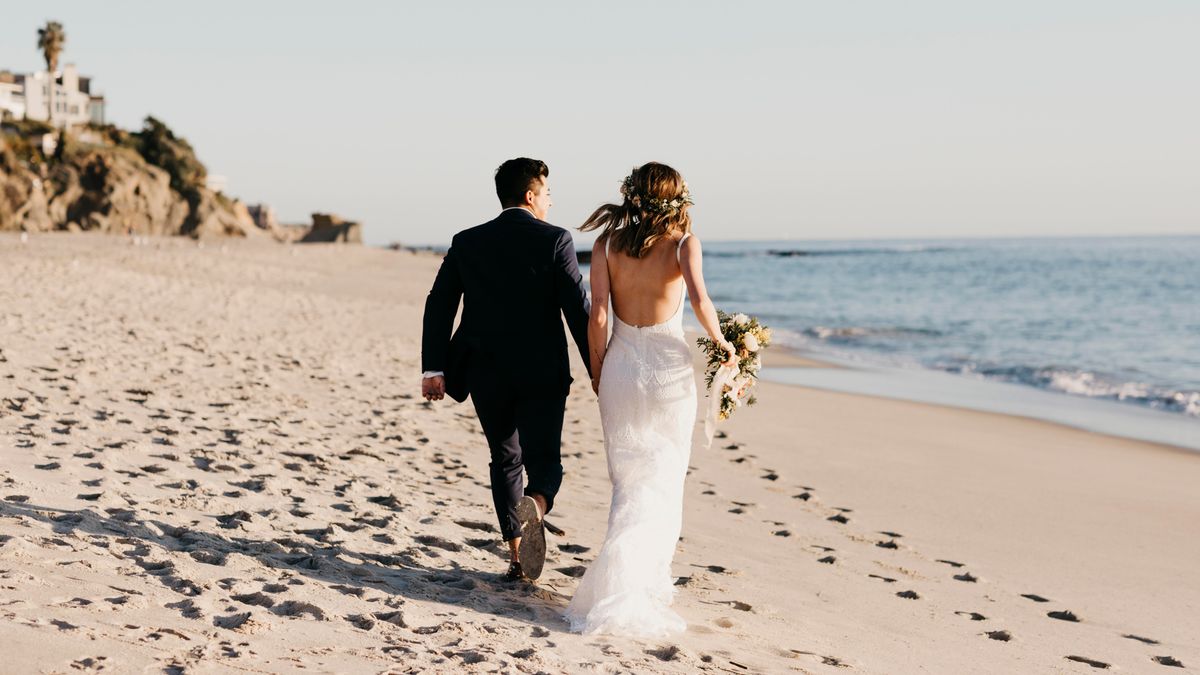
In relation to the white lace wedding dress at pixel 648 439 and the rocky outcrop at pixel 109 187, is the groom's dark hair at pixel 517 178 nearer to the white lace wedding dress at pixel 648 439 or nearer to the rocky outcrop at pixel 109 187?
the white lace wedding dress at pixel 648 439

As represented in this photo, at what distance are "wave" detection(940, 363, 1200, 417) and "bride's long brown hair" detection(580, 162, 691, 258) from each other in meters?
12.7

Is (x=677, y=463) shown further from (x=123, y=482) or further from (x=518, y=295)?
(x=123, y=482)

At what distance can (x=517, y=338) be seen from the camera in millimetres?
4742

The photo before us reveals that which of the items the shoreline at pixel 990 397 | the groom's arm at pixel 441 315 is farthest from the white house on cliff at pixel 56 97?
the groom's arm at pixel 441 315

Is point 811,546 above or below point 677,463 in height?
below

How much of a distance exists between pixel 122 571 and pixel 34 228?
5646 centimetres

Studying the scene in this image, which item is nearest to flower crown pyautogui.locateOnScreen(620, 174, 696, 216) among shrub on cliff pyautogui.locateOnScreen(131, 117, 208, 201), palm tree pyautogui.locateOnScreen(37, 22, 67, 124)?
shrub on cliff pyautogui.locateOnScreen(131, 117, 208, 201)

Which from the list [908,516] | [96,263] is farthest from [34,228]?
[908,516]

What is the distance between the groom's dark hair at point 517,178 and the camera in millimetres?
4758

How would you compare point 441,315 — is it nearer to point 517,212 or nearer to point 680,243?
point 517,212

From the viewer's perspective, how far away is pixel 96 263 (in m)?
25.8

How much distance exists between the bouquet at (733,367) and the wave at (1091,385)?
12.0 m

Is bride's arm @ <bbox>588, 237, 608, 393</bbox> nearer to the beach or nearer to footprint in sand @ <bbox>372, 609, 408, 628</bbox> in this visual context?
the beach

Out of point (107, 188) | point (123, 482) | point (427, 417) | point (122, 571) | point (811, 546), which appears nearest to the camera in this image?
point (122, 571)
